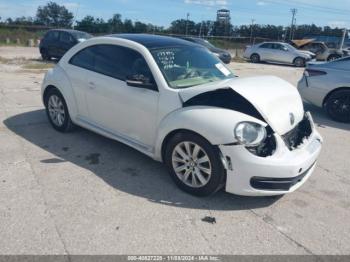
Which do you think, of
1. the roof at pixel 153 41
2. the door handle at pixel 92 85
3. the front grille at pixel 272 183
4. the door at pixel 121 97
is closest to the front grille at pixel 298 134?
the front grille at pixel 272 183

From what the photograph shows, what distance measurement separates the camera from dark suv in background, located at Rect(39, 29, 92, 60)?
1688 cm

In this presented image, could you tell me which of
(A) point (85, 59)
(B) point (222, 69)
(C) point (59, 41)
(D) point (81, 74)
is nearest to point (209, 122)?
(B) point (222, 69)

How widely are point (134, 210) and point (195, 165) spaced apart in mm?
781

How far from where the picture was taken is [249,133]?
3.58m

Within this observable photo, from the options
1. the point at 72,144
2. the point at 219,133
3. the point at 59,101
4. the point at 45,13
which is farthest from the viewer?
the point at 45,13

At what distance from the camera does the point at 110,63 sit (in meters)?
4.91

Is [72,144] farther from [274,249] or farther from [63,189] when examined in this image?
[274,249]

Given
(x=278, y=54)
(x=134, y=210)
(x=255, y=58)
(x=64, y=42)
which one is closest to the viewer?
(x=134, y=210)

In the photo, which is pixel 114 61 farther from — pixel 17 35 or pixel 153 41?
pixel 17 35

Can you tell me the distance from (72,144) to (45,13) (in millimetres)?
67513

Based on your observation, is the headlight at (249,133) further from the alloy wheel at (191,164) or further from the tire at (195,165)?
the alloy wheel at (191,164)

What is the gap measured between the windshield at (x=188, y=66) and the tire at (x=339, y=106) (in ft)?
12.5

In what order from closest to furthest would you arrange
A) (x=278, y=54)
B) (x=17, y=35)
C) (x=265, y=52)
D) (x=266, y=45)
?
1. (x=278, y=54)
2. (x=265, y=52)
3. (x=266, y=45)
4. (x=17, y=35)

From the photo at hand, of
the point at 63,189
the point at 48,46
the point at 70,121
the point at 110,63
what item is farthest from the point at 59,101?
the point at 48,46
